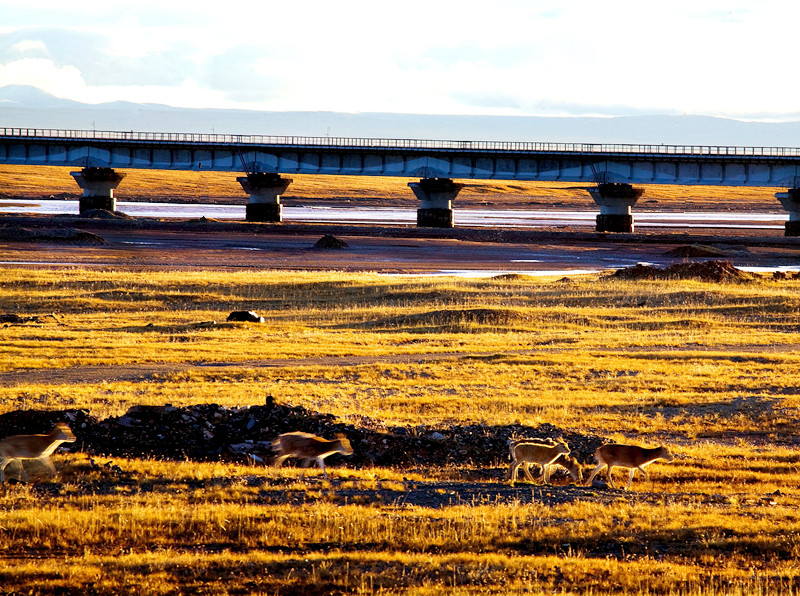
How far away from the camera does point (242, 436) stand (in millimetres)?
18219

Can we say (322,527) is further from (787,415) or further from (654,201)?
(654,201)

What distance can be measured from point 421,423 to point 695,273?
41.9 m

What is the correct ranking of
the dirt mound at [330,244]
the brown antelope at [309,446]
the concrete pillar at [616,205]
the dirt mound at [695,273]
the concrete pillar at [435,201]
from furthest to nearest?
1. the concrete pillar at [435,201]
2. the concrete pillar at [616,205]
3. the dirt mound at [330,244]
4. the dirt mound at [695,273]
5. the brown antelope at [309,446]

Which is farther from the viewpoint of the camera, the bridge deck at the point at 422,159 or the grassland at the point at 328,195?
the grassland at the point at 328,195

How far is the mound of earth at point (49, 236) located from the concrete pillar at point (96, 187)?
26495 mm

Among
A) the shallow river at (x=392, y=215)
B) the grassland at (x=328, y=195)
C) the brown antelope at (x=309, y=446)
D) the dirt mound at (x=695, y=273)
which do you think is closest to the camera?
the brown antelope at (x=309, y=446)

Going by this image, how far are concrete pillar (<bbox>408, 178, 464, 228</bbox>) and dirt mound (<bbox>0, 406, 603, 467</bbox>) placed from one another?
280ft

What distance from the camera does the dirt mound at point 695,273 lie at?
5862 cm

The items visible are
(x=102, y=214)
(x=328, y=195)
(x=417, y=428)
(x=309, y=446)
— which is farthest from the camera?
(x=328, y=195)

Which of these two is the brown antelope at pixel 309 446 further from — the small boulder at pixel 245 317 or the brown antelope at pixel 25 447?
the small boulder at pixel 245 317

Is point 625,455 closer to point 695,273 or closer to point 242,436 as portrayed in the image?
point 242,436

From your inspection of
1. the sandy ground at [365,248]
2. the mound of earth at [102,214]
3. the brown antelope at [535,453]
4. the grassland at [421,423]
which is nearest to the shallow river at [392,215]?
the mound of earth at [102,214]

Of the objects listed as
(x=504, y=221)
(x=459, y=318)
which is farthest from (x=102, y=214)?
(x=459, y=318)

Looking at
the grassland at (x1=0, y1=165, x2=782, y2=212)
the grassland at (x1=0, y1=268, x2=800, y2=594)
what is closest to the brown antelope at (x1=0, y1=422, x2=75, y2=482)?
the grassland at (x1=0, y1=268, x2=800, y2=594)
